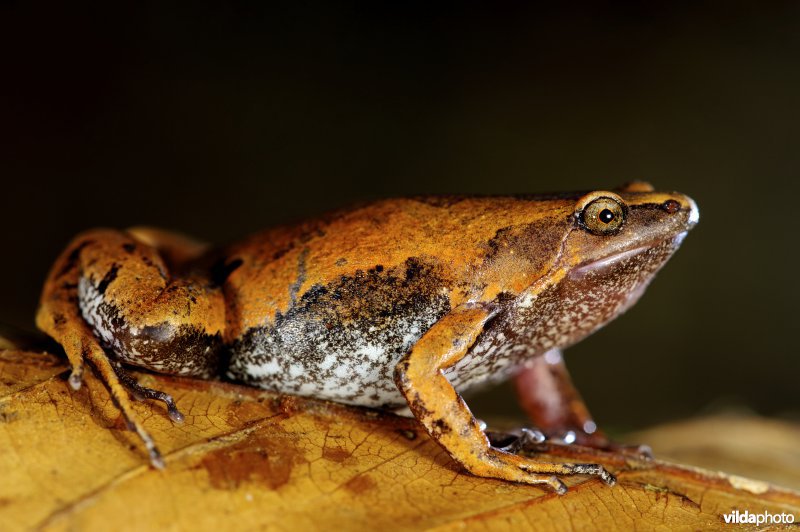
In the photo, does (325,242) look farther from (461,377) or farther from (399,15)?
(399,15)

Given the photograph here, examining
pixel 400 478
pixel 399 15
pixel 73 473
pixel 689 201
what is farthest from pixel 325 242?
pixel 399 15

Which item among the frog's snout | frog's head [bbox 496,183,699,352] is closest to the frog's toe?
frog's head [bbox 496,183,699,352]

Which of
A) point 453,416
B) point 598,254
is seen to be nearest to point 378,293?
point 453,416

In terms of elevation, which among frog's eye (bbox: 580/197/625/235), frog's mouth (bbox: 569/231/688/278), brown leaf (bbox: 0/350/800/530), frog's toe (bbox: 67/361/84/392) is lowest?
brown leaf (bbox: 0/350/800/530)

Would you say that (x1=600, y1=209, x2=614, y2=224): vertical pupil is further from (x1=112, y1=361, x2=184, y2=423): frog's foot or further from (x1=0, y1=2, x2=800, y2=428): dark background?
(x1=0, y1=2, x2=800, y2=428): dark background

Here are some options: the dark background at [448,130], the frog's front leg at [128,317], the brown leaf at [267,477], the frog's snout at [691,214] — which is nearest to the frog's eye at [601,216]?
the frog's snout at [691,214]

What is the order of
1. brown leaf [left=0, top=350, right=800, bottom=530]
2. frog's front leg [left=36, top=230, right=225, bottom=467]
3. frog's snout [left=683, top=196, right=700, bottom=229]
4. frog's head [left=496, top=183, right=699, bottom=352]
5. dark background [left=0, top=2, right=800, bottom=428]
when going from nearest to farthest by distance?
brown leaf [left=0, top=350, right=800, bottom=530] → frog's front leg [left=36, top=230, right=225, bottom=467] → frog's head [left=496, top=183, right=699, bottom=352] → frog's snout [left=683, top=196, right=700, bottom=229] → dark background [left=0, top=2, right=800, bottom=428]
